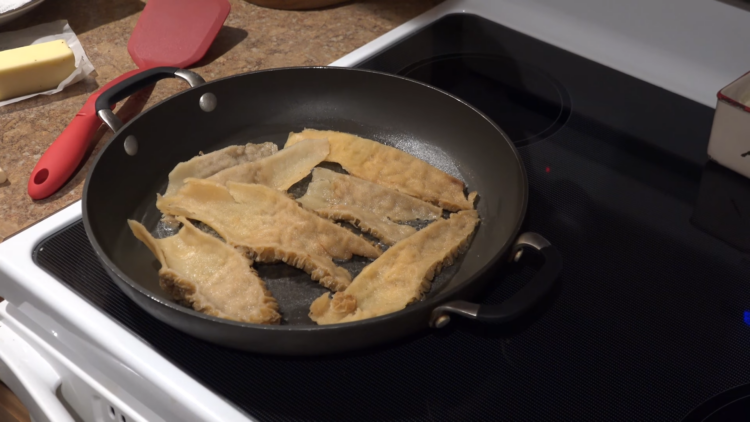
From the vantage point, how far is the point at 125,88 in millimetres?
963

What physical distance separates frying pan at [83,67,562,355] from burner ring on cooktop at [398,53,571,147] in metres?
0.12

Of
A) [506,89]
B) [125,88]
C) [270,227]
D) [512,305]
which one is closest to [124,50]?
[125,88]

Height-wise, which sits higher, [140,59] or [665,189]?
[140,59]

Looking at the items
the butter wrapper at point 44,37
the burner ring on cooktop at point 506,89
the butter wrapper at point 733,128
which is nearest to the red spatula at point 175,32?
the butter wrapper at point 44,37

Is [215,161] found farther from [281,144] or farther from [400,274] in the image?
[400,274]

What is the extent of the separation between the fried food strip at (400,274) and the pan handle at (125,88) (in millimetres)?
444

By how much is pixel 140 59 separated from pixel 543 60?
757 mm

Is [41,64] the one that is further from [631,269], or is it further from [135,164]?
[631,269]

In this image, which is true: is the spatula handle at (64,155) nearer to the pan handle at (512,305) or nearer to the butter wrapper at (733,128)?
the pan handle at (512,305)

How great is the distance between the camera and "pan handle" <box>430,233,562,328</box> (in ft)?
2.04

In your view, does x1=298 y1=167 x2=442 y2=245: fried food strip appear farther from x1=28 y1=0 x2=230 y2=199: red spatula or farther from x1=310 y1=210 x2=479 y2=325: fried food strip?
x1=28 y1=0 x2=230 y2=199: red spatula

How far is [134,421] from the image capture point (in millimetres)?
717

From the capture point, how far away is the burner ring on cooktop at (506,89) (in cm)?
104

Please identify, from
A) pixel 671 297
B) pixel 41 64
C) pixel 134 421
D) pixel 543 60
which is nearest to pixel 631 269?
pixel 671 297
